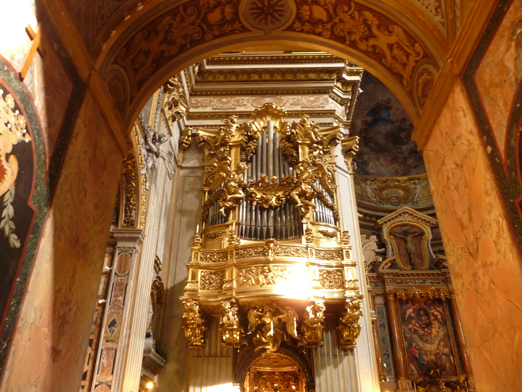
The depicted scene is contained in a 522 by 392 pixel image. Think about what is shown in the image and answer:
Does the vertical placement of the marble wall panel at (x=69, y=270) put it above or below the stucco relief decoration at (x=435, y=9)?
below

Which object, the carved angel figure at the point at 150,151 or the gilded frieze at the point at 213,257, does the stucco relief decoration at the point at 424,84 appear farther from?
the gilded frieze at the point at 213,257

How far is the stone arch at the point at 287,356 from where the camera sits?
830 centimetres

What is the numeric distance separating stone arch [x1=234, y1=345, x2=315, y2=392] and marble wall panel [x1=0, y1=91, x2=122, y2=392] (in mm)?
5461

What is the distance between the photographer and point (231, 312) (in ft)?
25.0

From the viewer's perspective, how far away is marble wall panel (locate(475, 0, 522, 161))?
106 inches

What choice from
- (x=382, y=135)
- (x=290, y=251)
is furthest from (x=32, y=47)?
(x=382, y=135)

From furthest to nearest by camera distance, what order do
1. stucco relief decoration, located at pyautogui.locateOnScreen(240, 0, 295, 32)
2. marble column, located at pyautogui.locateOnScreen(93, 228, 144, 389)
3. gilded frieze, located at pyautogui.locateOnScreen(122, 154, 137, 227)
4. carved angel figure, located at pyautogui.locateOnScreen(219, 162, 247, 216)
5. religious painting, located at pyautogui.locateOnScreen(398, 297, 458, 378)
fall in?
religious painting, located at pyautogui.locateOnScreen(398, 297, 458, 378) → carved angel figure, located at pyautogui.locateOnScreen(219, 162, 247, 216) → gilded frieze, located at pyautogui.locateOnScreen(122, 154, 137, 227) → marble column, located at pyautogui.locateOnScreen(93, 228, 144, 389) → stucco relief decoration, located at pyautogui.locateOnScreen(240, 0, 295, 32)

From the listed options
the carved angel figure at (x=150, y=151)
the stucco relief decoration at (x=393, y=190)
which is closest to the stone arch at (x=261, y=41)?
the carved angel figure at (x=150, y=151)

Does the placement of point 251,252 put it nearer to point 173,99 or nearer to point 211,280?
point 211,280

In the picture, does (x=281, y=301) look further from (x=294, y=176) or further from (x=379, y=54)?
(x=379, y=54)

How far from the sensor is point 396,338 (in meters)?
13.8

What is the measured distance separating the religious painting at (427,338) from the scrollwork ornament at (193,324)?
8393 millimetres

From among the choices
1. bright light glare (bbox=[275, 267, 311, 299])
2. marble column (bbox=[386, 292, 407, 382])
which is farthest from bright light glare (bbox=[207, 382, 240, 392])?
marble column (bbox=[386, 292, 407, 382])

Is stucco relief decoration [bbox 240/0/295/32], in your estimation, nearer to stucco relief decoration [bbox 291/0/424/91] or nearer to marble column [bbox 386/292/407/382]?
stucco relief decoration [bbox 291/0/424/91]
